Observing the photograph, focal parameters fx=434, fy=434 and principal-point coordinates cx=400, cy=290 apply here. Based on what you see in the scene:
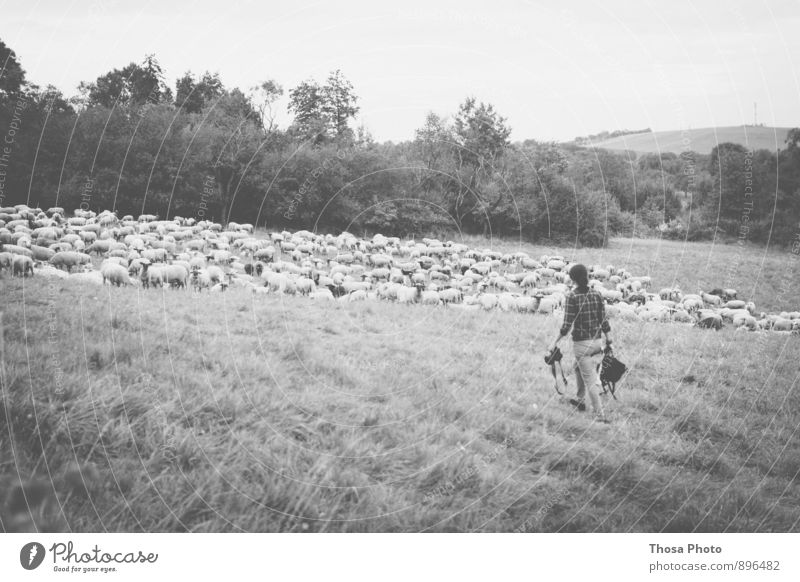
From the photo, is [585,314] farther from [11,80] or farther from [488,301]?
[11,80]

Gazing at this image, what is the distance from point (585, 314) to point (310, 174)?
23821mm

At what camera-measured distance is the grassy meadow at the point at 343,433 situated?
349cm

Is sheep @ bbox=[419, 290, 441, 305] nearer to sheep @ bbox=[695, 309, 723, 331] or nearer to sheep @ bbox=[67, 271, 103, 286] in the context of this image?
sheep @ bbox=[67, 271, 103, 286]

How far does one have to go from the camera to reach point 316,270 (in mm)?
18875

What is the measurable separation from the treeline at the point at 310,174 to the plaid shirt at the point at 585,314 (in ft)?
53.1

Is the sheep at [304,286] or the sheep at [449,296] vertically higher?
the sheep at [304,286]

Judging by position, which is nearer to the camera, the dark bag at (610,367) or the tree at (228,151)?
the dark bag at (610,367)

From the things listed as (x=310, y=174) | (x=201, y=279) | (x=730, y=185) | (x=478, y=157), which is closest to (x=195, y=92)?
(x=310, y=174)

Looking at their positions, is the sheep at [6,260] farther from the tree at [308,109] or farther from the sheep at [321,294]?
the tree at [308,109]

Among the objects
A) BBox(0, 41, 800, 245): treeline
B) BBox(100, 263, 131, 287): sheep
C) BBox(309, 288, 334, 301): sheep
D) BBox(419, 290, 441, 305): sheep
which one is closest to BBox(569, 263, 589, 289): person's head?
BBox(419, 290, 441, 305): sheep

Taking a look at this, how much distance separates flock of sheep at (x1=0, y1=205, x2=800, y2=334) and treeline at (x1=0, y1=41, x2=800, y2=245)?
7.69 feet

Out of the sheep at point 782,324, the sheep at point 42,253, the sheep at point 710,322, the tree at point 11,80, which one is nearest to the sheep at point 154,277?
the sheep at point 42,253
